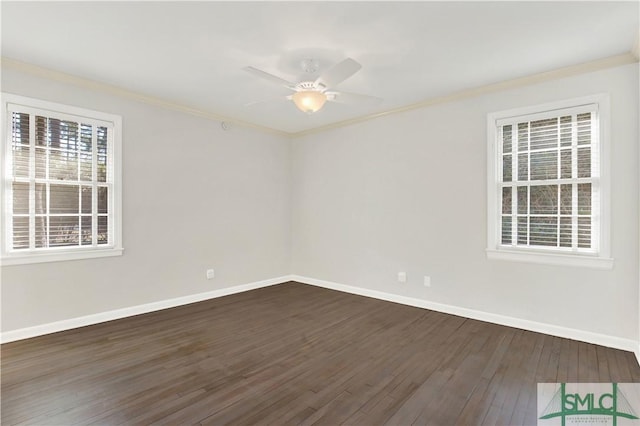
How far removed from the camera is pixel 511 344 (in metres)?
3.15

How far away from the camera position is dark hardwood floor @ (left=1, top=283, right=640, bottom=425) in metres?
2.09

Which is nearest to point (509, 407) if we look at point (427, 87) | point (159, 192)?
point (427, 87)

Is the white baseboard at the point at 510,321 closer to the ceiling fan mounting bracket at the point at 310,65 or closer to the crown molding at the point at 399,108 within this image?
the crown molding at the point at 399,108

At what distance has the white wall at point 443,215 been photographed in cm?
305

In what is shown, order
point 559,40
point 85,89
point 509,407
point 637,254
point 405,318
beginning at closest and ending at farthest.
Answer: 1. point 509,407
2. point 559,40
3. point 637,254
4. point 85,89
5. point 405,318

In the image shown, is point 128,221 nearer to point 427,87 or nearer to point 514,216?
point 427,87

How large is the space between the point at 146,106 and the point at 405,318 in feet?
13.4

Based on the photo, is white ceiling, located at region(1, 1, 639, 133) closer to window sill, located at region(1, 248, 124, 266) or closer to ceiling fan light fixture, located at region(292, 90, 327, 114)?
ceiling fan light fixture, located at region(292, 90, 327, 114)

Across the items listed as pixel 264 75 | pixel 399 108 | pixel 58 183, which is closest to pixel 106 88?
pixel 58 183

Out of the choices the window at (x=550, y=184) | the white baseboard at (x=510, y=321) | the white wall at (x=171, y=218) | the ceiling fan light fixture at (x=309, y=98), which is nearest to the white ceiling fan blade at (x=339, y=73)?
the ceiling fan light fixture at (x=309, y=98)

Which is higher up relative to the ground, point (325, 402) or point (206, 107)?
point (206, 107)

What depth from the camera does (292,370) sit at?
2.64 meters

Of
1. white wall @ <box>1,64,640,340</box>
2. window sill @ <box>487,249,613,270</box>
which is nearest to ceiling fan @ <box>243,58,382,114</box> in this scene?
white wall @ <box>1,64,640,340</box>

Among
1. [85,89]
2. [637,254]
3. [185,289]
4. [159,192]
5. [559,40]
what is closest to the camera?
[559,40]
